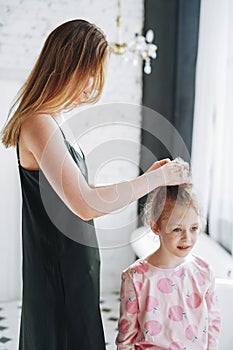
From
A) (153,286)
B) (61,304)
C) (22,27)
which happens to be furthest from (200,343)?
(22,27)

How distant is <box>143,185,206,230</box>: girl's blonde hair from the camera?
6.44 feet

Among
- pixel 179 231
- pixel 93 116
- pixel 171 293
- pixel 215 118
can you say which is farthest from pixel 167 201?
pixel 93 116

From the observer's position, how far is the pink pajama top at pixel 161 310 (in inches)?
75.9

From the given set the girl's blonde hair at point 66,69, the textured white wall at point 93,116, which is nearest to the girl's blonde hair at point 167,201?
the girl's blonde hair at point 66,69

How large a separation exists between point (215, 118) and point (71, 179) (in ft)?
7.36

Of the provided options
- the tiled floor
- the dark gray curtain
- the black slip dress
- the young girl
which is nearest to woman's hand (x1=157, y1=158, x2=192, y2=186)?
the young girl

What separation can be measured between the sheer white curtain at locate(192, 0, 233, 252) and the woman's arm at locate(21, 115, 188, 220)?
1.90 metres

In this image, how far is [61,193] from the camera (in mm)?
1774

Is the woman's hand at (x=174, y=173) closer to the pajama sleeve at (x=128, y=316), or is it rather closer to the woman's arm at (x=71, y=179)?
the woman's arm at (x=71, y=179)

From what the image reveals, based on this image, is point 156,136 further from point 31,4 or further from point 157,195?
point 157,195

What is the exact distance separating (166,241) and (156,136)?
2508mm

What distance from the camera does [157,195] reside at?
2010 mm

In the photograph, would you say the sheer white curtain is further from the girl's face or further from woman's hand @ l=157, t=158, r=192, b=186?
woman's hand @ l=157, t=158, r=192, b=186

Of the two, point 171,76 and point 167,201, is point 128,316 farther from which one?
point 171,76
